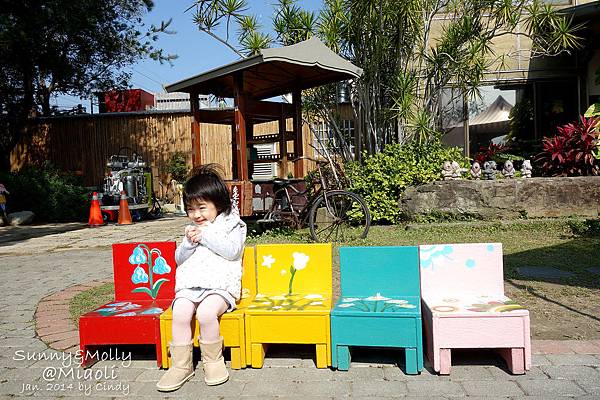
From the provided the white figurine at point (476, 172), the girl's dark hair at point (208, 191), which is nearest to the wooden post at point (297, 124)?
the white figurine at point (476, 172)

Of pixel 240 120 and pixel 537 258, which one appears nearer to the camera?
pixel 537 258

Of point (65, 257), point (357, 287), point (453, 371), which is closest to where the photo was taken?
point (453, 371)

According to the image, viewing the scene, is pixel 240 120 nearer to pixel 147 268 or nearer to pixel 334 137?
pixel 334 137

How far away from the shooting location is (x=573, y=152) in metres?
8.51

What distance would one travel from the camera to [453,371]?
2.99 m

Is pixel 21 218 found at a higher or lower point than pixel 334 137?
lower

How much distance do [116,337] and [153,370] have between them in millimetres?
309

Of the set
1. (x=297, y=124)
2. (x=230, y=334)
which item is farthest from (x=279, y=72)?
(x=230, y=334)

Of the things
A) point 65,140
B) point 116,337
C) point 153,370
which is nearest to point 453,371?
point 153,370

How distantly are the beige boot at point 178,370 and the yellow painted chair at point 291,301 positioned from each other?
35cm

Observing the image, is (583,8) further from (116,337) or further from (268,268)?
(116,337)

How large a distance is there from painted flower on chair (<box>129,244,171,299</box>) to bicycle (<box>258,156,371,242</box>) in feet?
10.8

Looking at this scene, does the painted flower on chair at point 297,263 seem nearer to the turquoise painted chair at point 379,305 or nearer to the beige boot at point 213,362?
the turquoise painted chair at point 379,305

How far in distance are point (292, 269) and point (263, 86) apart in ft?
17.8
